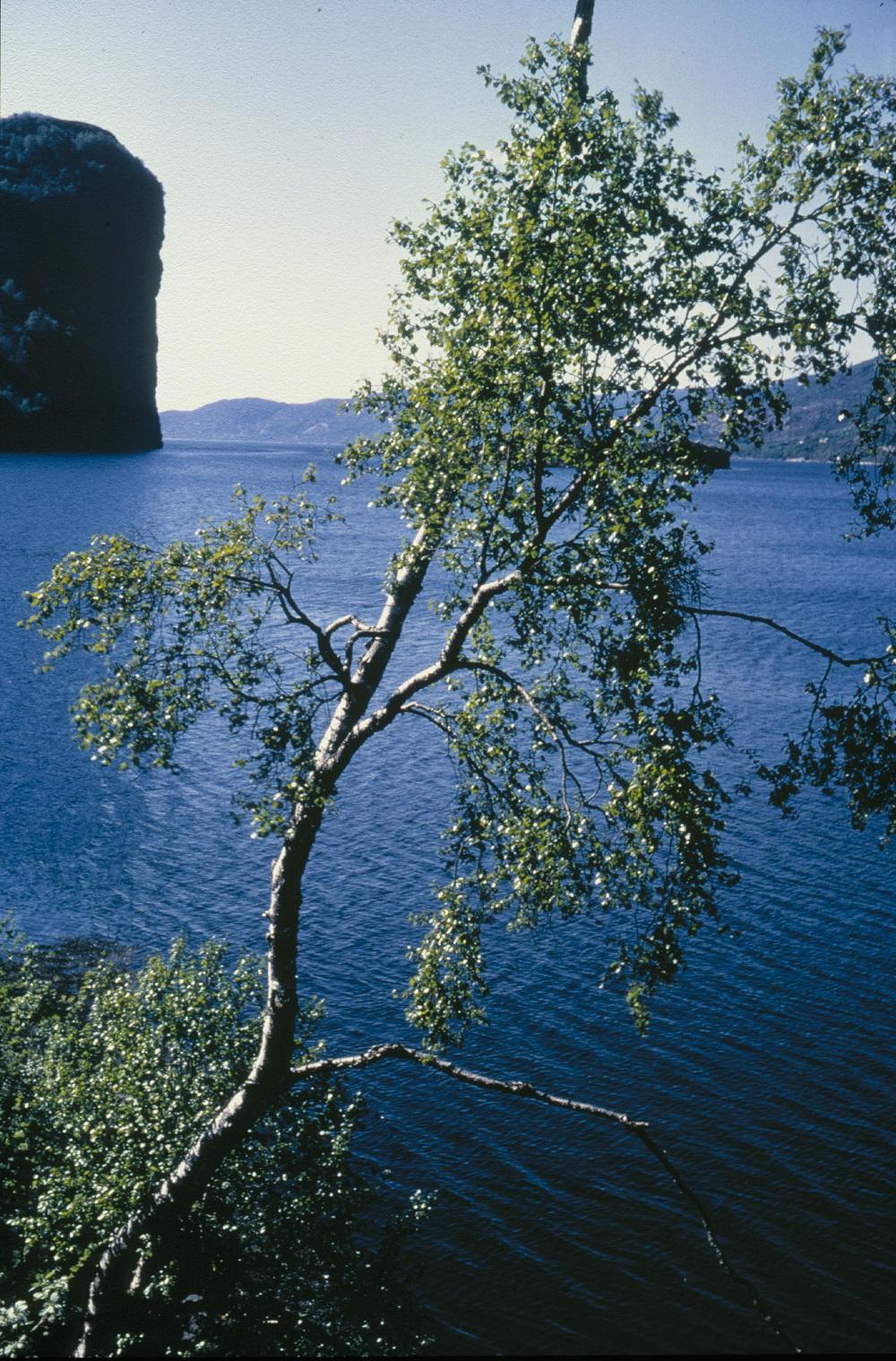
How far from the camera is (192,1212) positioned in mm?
18578

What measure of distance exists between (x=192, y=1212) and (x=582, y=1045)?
14610 millimetres

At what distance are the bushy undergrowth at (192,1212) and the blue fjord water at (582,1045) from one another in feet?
12.1

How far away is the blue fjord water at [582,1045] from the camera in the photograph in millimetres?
22922

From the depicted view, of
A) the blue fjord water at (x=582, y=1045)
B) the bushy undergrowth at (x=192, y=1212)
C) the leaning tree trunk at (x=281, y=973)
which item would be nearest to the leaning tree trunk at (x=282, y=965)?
the leaning tree trunk at (x=281, y=973)

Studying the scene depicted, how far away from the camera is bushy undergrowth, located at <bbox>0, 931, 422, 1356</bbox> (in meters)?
18.2

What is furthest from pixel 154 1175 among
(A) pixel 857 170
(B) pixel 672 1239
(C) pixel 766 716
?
(C) pixel 766 716

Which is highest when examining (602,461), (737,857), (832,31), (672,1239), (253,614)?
(832,31)

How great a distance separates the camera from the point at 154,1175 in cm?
1791

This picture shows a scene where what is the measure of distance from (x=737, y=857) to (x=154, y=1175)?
2832 cm

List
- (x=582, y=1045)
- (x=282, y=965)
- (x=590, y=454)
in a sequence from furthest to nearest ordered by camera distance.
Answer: (x=582, y=1045), (x=282, y=965), (x=590, y=454)

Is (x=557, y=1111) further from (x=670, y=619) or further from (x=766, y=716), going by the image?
(x=766, y=716)

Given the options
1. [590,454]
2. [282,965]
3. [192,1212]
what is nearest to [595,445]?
[590,454]

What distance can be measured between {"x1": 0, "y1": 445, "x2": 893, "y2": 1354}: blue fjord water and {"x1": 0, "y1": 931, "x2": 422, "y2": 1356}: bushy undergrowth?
369 cm

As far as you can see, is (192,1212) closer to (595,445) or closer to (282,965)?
(282,965)
